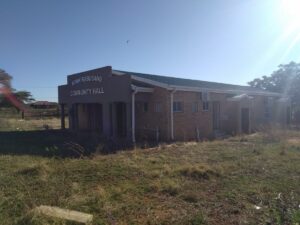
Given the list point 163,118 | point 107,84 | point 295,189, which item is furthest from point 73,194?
point 107,84

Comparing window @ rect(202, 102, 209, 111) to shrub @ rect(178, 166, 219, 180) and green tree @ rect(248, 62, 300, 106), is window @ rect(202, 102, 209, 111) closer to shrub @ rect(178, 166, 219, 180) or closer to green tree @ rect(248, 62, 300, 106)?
shrub @ rect(178, 166, 219, 180)

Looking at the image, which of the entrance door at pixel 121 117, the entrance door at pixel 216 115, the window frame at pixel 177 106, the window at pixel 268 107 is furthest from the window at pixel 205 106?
the window at pixel 268 107

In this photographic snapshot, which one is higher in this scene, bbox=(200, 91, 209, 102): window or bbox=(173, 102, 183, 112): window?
bbox=(200, 91, 209, 102): window

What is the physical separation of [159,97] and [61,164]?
8335 mm

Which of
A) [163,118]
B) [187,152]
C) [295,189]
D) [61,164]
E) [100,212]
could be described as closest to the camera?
[100,212]

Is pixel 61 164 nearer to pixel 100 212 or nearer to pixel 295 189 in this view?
pixel 100 212

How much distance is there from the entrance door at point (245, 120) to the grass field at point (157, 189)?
36.9 feet

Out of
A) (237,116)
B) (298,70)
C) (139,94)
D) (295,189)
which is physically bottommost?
(295,189)

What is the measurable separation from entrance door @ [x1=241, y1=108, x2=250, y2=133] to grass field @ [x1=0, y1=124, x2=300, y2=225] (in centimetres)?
1125

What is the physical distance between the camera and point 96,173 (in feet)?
27.1

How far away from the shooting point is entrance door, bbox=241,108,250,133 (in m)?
21.8

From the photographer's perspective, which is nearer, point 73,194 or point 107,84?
point 73,194

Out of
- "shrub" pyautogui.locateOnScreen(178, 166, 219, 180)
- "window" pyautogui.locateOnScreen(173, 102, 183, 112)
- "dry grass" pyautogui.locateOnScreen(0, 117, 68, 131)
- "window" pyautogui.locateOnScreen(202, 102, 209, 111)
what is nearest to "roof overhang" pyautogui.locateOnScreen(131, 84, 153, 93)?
"window" pyautogui.locateOnScreen(173, 102, 183, 112)

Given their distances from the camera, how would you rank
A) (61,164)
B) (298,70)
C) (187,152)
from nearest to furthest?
(61,164), (187,152), (298,70)
